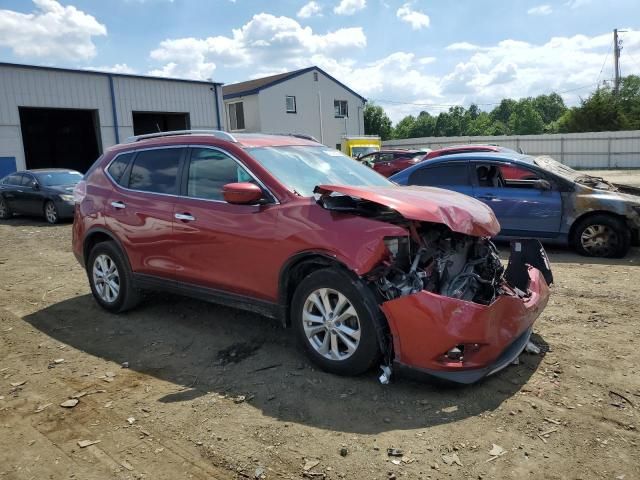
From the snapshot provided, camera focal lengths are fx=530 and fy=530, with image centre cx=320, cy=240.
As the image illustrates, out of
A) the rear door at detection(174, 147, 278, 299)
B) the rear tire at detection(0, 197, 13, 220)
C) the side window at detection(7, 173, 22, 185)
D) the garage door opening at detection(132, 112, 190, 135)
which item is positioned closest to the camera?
the rear door at detection(174, 147, 278, 299)

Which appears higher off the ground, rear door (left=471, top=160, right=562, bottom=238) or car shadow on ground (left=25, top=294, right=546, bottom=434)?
rear door (left=471, top=160, right=562, bottom=238)

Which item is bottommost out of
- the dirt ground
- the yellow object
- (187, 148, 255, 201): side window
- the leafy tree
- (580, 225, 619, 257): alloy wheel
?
the dirt ground

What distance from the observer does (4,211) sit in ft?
50.9

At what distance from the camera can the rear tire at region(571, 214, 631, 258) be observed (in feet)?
24.8

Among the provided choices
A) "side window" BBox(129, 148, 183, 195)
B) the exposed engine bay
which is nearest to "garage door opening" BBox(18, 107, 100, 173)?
"side window" BBox(129, 148, 183, 195)

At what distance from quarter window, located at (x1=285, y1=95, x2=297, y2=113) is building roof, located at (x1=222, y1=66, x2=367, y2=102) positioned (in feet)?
3.96

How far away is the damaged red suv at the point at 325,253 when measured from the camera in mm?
3537

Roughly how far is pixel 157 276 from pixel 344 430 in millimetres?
2732

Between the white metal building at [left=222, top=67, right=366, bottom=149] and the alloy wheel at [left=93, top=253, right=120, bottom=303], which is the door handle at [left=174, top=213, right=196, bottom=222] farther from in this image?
the white metal building at [left=222, top=67, right=366, bottom=149]

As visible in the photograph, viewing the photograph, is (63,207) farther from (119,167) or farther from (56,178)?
(119,167)

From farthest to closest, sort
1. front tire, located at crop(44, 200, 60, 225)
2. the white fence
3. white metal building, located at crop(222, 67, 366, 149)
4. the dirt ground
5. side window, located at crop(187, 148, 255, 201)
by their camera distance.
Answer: white metal building, located at crop(222, 67, 366, 149) < the white fence < front tire, located at crop(44, 200, 60, 225) < side window, located at crop(187, 148, 255, 201) < the dirt ground

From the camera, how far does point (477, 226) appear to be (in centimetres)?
392

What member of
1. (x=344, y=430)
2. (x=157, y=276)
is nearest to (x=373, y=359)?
(x=344, y=430)

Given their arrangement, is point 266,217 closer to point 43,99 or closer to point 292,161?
point 292,161
